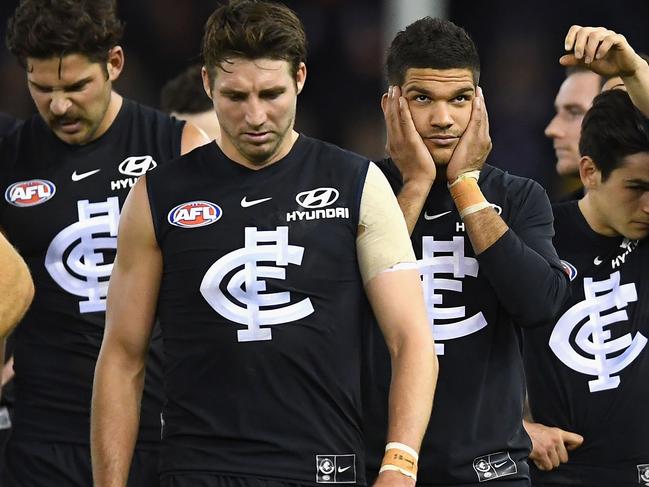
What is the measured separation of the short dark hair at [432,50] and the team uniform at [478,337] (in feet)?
1.54

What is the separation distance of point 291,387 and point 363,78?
7836mm

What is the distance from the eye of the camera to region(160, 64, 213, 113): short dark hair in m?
7.88

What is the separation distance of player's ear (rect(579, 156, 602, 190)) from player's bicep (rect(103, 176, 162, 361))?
183 centimetres

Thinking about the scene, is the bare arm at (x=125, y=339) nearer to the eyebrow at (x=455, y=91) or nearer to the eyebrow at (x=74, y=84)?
the eyebrow at (x=455, y=91)

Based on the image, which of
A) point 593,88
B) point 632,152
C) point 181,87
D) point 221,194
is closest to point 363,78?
point 181,87

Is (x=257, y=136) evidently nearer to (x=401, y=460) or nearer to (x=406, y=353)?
(x=406, y=353)

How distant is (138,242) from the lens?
4.67 meters

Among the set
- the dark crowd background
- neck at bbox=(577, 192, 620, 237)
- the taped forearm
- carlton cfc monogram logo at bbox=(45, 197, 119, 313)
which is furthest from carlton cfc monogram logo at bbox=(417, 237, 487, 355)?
the dark crowd background

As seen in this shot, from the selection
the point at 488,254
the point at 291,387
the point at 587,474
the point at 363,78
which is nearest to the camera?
the point at 291,387

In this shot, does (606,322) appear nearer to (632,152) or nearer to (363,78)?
(632,152)

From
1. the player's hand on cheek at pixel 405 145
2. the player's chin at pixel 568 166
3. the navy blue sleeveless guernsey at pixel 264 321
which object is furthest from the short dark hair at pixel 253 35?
the player's chin at pixel 568 166

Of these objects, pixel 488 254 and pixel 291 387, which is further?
pixel 488 254

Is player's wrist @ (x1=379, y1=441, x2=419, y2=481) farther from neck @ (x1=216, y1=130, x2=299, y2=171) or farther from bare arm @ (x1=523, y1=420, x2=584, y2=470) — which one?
bare arm @ (x1=523, y1=420, x2=584, y2=470)

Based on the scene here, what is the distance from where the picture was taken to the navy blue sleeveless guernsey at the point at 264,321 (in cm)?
453
